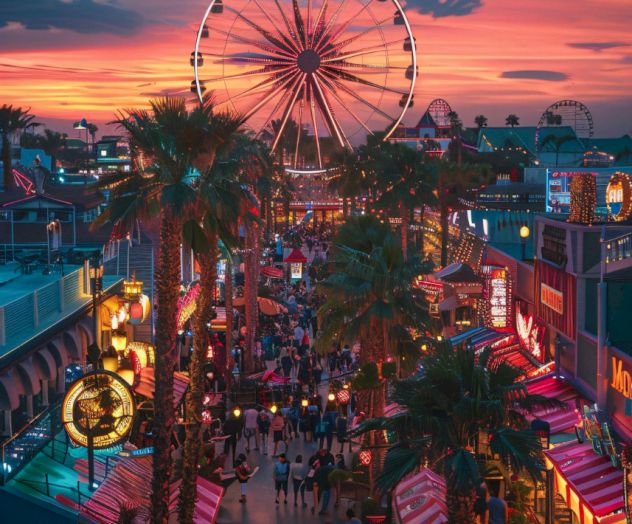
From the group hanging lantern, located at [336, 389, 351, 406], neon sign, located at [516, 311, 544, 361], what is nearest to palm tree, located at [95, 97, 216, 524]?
neon sign, located at [516, 311, 544, 361]

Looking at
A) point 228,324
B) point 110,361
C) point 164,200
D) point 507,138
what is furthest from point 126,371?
point 507,138

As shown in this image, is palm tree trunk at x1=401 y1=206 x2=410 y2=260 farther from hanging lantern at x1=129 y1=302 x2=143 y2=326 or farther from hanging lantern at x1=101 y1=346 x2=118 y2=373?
hanging lantern at x1=101 y1=346 x2=118 y2=373

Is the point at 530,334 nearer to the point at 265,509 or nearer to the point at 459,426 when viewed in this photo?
the point at 265,509

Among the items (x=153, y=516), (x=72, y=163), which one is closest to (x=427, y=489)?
(x=153, y=516)

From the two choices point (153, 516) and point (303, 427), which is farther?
point (303, 427)

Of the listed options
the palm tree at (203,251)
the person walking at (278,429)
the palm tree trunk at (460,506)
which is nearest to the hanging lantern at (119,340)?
the palm tree at (203,251)

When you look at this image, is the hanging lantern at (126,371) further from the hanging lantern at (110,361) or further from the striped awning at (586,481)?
the striped awning at (586,481)

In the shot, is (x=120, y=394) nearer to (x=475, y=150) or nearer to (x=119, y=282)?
(x=119, y=282)
